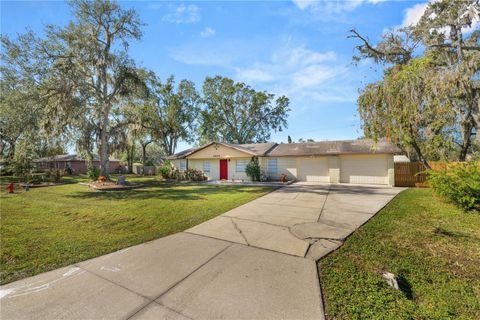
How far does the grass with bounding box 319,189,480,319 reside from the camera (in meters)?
2.30

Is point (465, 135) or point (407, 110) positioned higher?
point (407, 110)

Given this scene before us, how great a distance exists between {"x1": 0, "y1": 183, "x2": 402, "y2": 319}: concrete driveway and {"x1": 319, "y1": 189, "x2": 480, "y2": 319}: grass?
307 millimetres

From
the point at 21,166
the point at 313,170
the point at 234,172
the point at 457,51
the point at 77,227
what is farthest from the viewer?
the point at 234,172

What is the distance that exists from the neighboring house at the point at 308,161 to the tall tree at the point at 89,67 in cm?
769

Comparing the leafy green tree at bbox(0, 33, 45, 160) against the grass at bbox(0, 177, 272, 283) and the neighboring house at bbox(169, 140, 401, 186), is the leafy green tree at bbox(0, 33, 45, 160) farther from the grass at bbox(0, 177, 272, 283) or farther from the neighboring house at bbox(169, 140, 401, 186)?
the neighboring house at bbox(169, 140, 401, 186)

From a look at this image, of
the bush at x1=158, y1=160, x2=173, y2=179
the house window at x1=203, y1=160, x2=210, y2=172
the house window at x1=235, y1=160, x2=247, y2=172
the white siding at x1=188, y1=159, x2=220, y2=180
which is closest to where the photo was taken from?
the house window at x1=235, y1=160, x2=247, y2=172

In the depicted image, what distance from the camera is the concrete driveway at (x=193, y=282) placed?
2289 millimetres

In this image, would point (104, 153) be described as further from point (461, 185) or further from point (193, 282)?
point (461, 185)

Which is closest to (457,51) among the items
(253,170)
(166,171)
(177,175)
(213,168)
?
(253,170)

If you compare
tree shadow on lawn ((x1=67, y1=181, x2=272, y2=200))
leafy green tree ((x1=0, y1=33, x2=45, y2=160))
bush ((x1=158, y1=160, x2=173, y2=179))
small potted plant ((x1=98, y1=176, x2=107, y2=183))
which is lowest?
tree shadow on lawn ((x1=67, y1=181, x2=272, y2=200))

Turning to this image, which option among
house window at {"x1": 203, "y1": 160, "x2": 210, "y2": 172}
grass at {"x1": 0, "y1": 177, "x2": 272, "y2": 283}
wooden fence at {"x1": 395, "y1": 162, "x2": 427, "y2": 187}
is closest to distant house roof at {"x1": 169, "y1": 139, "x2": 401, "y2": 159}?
wooden fence at {"x1": 395, "y1": 162, "x2": 427, "y2": 187}

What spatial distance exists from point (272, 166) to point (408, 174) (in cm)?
923

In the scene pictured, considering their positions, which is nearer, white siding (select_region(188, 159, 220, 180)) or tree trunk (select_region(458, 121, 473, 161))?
tree trunk (select_region(458, 121, 473, 161))

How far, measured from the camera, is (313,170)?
16031mm
